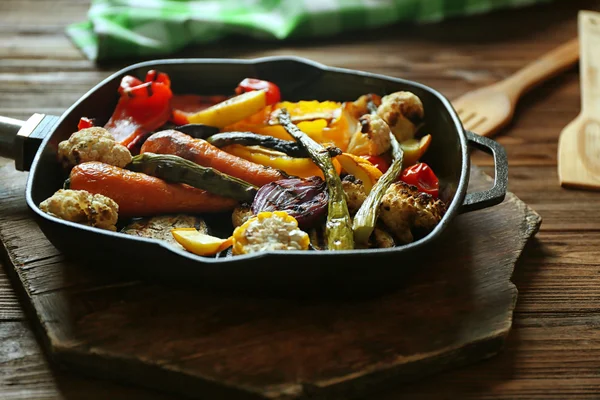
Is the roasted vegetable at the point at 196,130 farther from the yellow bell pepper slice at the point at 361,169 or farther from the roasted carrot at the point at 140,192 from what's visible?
the yellow bell pepper slice at the point at 361,169

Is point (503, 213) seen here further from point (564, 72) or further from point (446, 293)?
point (564, 72)

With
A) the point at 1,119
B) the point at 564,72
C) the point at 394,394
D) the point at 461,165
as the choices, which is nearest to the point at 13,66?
the point at 1,119

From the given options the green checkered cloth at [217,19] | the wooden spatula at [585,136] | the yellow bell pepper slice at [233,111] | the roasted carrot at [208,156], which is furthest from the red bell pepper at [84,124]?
the wooden spatula at [585,136]

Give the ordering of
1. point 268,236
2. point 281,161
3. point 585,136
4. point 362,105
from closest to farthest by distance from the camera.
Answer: point 268,236 < point 281,161 < point 362,105 < point 585,136

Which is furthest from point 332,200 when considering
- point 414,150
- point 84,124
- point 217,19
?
point 217,19

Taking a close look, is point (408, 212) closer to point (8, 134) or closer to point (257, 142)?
point (257, 142)

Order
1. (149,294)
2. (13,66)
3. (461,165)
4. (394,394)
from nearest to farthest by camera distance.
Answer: (394,394), (149,294), (461,165), (13,66)
